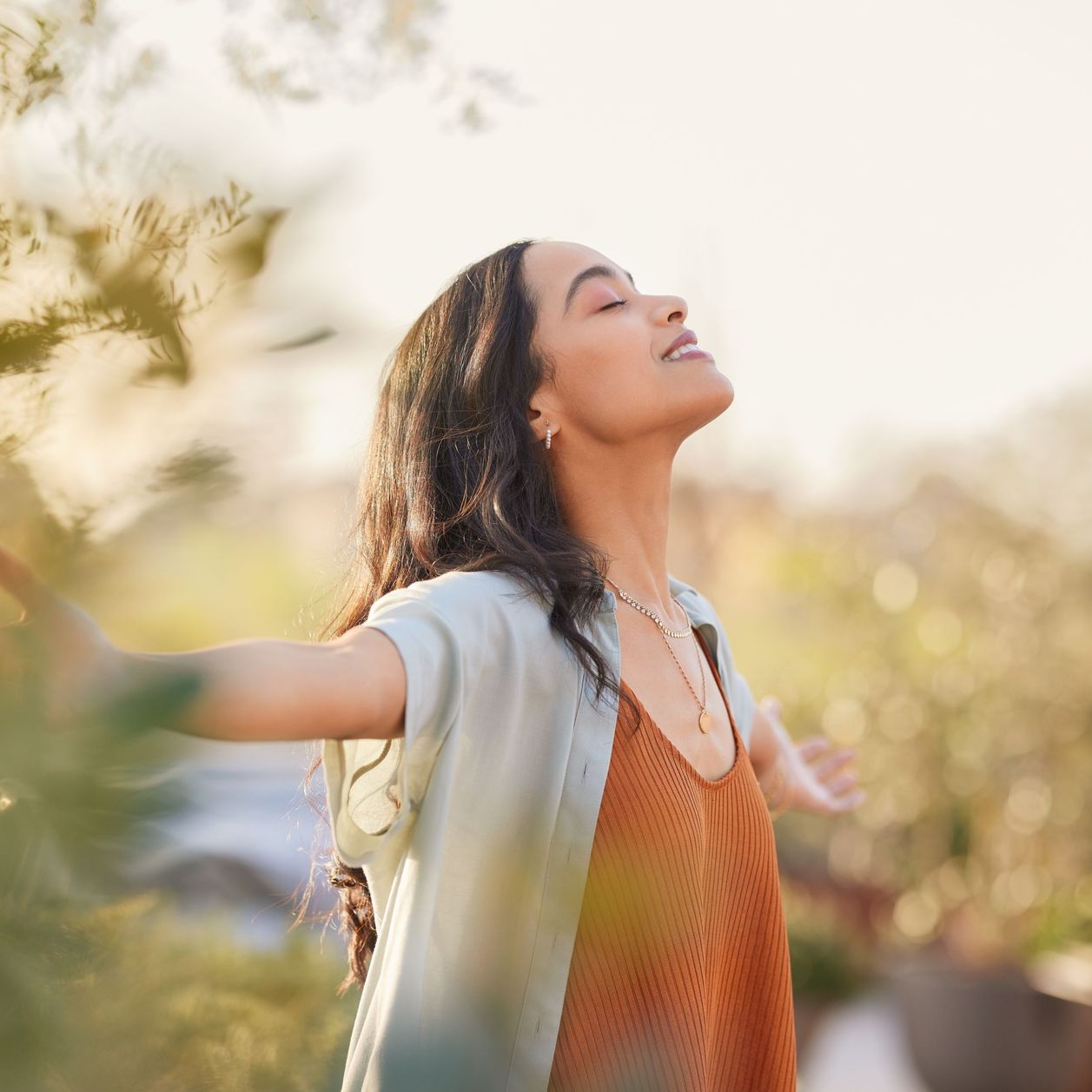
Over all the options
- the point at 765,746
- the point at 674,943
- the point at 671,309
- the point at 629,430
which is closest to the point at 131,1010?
the point at 674,943

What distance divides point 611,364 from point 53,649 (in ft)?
3.70

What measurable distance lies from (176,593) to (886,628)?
527 centimetres

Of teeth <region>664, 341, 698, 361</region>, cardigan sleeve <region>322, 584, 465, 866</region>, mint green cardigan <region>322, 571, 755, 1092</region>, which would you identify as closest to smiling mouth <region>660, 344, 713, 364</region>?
teeth <region>664, 341, 698, 361</region>

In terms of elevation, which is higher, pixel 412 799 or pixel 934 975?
pixel 412 799

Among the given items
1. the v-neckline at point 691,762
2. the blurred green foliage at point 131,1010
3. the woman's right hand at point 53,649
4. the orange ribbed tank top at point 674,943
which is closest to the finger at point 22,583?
the woman's right hand at point 53,649

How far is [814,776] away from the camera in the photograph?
2.07 m

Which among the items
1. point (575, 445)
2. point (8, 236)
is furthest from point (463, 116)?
point (575, 445)

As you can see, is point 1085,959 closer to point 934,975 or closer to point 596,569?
point 934,975

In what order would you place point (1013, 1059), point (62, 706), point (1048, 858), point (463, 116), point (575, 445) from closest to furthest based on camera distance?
1. point (62, 706)
2. point (463, 116)
3. point (575, 445)
4. point (1013, 1059)
5. point (1048, 858)

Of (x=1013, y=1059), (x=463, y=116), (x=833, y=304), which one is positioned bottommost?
(x=1013, y=1059)

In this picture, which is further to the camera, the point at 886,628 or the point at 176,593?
the point at 886,628

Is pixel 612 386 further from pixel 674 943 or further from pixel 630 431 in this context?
pixel 674 943

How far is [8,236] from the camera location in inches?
18.9

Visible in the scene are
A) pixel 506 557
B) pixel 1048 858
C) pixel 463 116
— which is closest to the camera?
pixel 463 116
